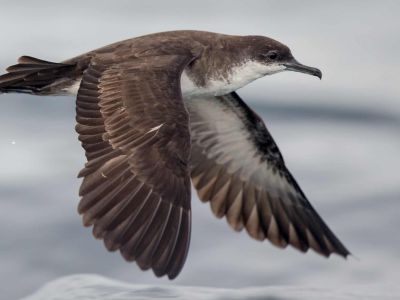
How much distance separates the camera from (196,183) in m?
11.1

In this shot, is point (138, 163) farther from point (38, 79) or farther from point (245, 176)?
point (245, 176)

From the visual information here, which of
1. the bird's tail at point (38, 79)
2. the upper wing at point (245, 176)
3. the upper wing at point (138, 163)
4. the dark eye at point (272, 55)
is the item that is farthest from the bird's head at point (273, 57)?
the bird's tail at point (38, 79)

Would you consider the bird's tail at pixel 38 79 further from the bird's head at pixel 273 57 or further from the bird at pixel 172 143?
the bird's head at pixel 273 57

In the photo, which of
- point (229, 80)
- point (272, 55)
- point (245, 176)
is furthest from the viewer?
point (245, 176)

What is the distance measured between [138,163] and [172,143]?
23cm

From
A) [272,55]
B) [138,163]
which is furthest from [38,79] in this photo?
[272,55]

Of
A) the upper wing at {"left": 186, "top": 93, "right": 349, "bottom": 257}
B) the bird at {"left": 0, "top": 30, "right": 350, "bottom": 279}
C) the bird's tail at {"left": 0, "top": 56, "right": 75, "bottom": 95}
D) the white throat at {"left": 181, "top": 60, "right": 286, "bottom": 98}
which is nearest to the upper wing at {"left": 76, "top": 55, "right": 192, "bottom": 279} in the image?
the bird at {"left": 0, "top": 30, "right": 350, "bottom": 279}

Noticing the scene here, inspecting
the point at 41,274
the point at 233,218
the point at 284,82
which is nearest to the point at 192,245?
the point at 233,218

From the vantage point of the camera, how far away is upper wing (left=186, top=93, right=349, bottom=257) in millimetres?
10758

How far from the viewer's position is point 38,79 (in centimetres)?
1030

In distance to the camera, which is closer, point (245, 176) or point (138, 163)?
point (138, 163)

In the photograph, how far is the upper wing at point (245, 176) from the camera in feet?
35.3

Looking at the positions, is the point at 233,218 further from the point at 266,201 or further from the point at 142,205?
the point at 142,205

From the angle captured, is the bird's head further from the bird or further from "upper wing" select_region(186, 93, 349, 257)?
"upper wing" select_region(186, 93, 349, 257)
